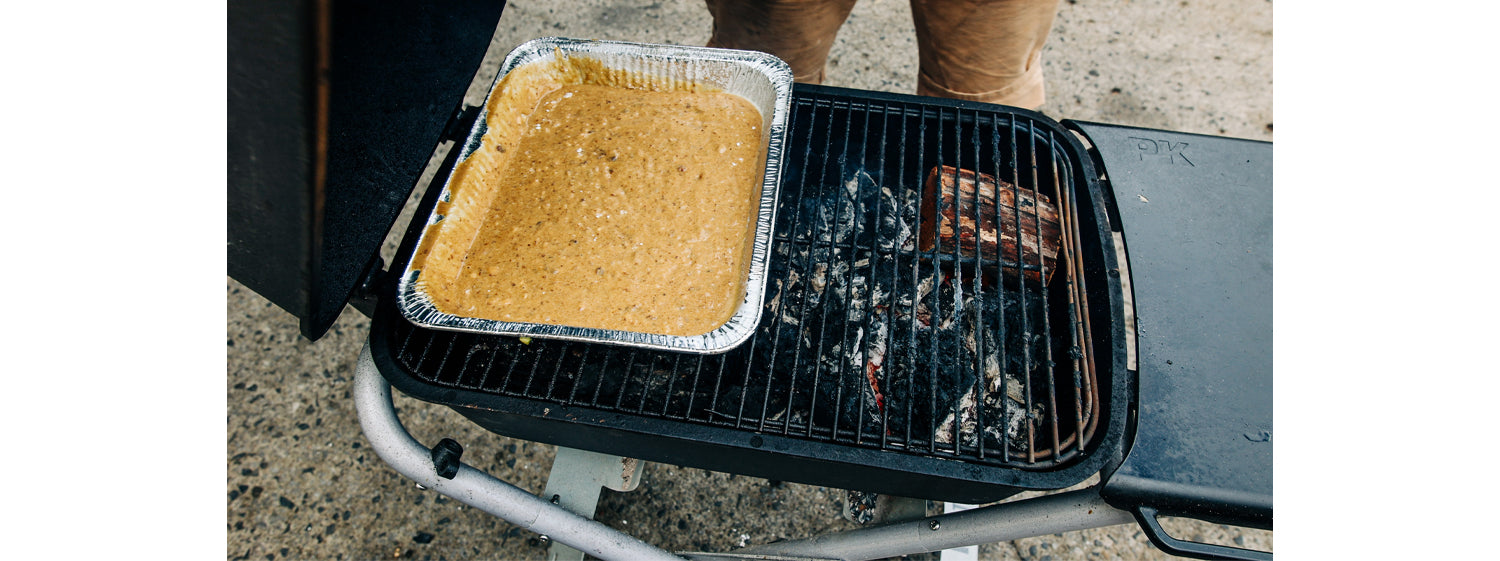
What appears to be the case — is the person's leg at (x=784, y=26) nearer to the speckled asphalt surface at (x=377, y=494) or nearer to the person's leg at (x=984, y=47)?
the person's leg at (x=984, y=47)

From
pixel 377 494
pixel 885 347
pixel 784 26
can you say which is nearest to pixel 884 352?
pixel 885 347

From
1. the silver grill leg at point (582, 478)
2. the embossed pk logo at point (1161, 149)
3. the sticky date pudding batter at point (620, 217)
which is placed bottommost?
the silver grill leg at point (582, 478)

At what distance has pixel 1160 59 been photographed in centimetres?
343

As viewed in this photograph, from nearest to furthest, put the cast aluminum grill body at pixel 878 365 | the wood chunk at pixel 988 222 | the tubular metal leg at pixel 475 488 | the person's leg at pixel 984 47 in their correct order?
the cast aluminum grill body at pixel 878 365 < the tubular metal leg at pixel 475 488 < the wood chunk at pixel 988 222 < the person's leg at pixel 984 47

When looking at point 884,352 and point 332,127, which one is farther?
point 884,352

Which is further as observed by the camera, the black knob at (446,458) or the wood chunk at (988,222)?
the wood chunk at (988,222)

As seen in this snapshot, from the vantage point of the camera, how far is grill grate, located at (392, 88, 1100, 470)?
1.33m

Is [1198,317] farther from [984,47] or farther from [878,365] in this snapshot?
[984,47]

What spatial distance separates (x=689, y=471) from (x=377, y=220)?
1374 mm

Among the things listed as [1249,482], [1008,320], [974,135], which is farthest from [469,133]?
[1249,482]

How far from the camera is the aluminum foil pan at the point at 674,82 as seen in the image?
1.32m

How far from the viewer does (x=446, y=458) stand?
1.39 metres

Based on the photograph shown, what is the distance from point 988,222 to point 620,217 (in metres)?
0.85

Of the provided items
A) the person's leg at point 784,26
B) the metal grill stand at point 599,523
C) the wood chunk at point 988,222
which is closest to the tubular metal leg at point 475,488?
the metal grill stand at point 599,523
